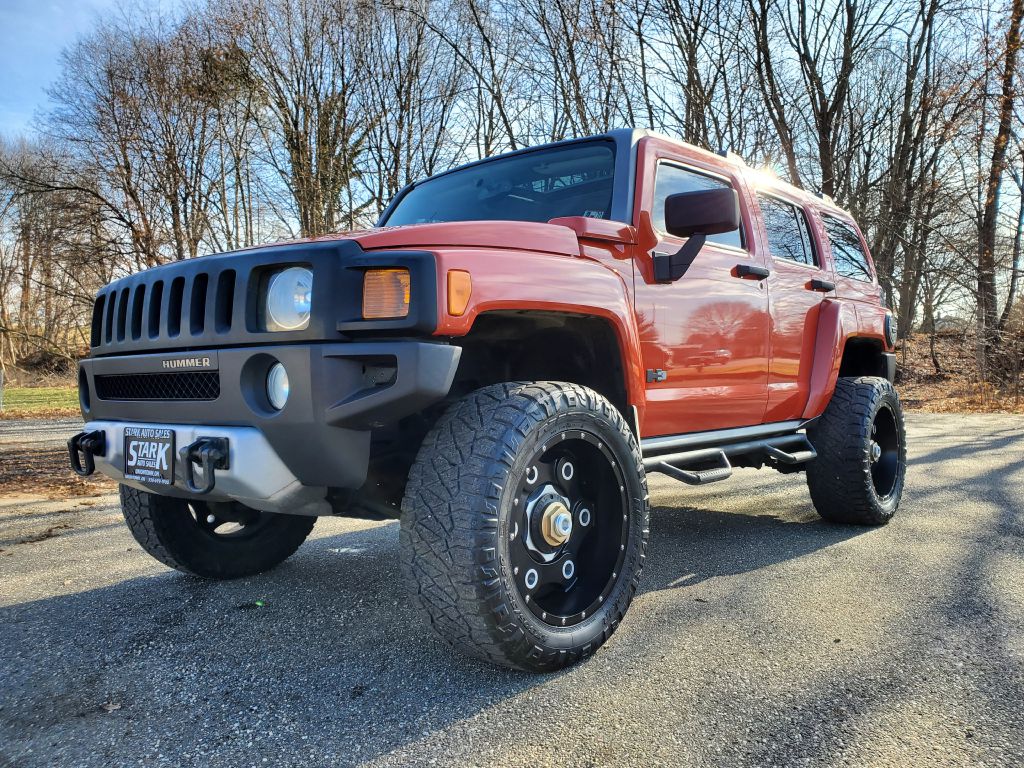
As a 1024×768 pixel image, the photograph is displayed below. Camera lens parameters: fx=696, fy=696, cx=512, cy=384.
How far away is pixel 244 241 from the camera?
43.4 feet

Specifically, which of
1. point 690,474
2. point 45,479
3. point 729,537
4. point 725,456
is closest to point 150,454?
point 690,474

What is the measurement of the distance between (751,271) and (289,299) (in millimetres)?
2305

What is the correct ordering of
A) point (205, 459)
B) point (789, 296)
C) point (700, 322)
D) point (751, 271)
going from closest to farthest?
1. point (205, 459)
2. point (700, 322)
3. point (751, 271)
4. point (789, 296)

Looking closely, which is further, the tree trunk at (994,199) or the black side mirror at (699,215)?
the tree trunk at (994,199)

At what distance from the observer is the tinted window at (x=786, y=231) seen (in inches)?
152

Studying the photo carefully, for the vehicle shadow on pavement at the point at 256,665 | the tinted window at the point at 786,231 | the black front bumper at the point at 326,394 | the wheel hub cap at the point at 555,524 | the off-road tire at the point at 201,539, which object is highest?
the tinted window at the point at 786,231

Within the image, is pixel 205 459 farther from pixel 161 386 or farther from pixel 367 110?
pixel 367 110

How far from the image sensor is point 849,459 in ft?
13.2

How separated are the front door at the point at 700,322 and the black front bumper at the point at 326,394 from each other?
3.83ft

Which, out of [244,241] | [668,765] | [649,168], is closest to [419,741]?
[668,765]

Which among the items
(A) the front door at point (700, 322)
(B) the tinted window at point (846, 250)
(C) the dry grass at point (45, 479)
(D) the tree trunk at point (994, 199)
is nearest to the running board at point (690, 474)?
(A) the front door at point (700, 322)

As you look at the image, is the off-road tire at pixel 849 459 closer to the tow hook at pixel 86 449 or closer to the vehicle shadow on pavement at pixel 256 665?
the vehicle shadow on pavement at pixel 256 665

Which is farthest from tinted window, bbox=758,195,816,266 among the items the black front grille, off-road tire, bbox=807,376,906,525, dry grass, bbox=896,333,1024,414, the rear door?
dry grass, bbox=896,333,1024,414

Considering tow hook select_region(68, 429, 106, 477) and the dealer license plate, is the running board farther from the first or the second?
tow hook select_region(68, 429, 106, 477)
